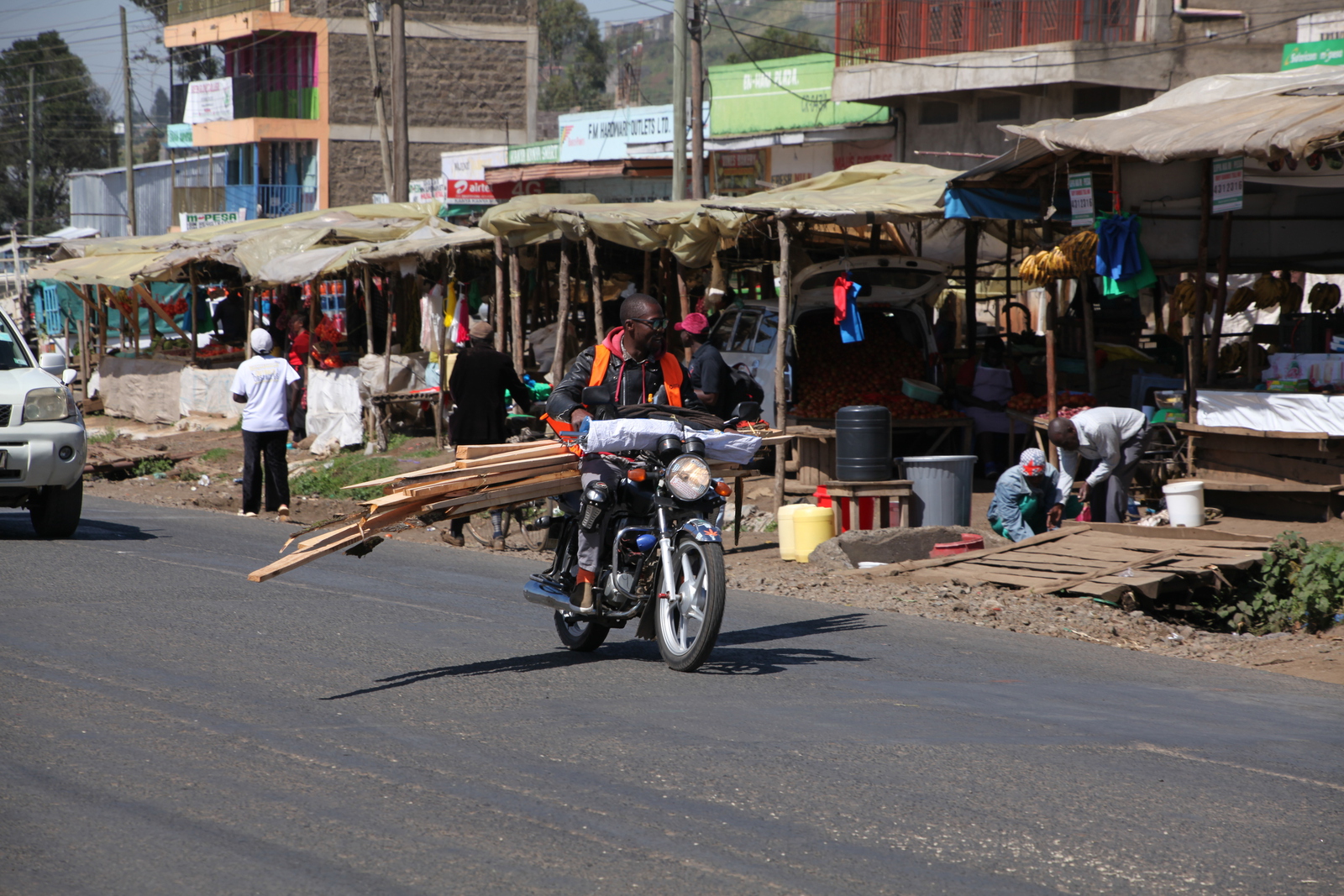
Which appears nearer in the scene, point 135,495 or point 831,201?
point 831,201

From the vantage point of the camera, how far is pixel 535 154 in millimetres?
37625

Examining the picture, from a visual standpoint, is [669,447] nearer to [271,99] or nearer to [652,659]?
[652,659]

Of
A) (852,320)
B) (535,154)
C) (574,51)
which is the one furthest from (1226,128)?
(574,51)

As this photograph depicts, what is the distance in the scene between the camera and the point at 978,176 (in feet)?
47.8

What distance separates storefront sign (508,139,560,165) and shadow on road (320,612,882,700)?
29.3 meters

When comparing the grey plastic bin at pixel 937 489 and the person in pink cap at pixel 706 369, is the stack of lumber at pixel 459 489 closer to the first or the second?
the person in pink cap at pixel 706 369

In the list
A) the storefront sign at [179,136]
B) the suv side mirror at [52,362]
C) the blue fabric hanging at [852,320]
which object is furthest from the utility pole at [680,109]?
the storefront sign at [179,136]

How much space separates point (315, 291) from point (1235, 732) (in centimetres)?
2126

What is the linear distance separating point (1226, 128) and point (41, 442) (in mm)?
10451

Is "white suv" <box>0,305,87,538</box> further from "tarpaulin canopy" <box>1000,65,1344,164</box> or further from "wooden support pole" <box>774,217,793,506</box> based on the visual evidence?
"tarpaulin canopy" <box>1000,65,1344,164</box>

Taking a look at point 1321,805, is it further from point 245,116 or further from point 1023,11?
point 245,116

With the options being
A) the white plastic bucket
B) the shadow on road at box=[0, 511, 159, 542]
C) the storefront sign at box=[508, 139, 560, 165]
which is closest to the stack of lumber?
the shadow on road at box=[0, 511, 159, 542]

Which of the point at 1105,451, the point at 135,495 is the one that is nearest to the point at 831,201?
the point at 1105,451

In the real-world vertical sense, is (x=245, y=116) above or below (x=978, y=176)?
above
